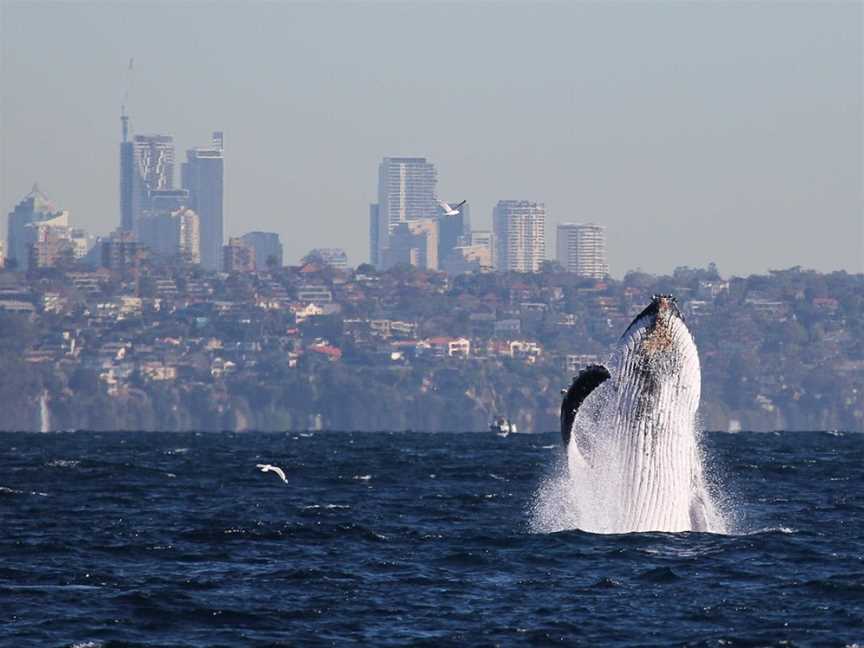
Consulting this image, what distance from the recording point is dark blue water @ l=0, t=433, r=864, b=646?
98.9 ft

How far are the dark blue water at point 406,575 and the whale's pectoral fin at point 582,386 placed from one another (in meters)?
3.29

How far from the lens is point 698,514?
35156 mm

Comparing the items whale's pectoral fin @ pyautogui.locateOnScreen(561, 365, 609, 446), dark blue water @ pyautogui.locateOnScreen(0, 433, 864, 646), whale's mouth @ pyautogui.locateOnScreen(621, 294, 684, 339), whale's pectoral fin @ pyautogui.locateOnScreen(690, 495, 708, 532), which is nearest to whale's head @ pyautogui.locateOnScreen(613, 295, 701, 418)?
whale's mouth @ pyautogui.locateOnScreen(621, 294, 684, 339)

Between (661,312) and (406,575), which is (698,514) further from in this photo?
(661,312)

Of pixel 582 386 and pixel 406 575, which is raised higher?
pixel 582 386

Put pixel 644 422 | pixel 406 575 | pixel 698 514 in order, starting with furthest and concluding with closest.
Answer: pixel 406 575 → pixel 698 514 → pixel 644 422

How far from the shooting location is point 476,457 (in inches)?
4048

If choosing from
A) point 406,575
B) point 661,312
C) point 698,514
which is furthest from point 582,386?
point 406,575

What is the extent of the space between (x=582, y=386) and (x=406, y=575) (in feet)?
23.5

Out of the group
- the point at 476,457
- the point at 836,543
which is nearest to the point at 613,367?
the point at 836,543

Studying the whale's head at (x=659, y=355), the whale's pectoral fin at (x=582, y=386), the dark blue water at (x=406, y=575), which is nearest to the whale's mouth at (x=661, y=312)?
the whale's head at (x=659, y=355)

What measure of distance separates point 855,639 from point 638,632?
3232 millimetres

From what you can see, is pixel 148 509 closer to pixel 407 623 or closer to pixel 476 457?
pixel 407 623

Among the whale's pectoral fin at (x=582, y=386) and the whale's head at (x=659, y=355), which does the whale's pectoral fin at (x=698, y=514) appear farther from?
the whale's pectoral fin at (x=582, y=386)
